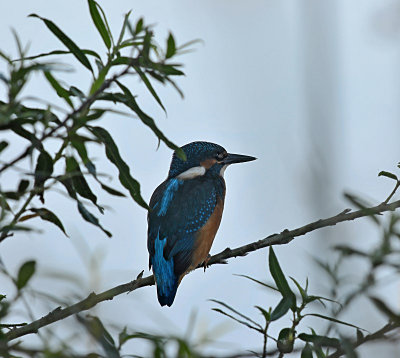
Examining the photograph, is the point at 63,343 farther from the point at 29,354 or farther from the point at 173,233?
the point at 173,233

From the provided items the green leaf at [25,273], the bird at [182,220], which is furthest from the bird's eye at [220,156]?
the green leaf at [25,273]

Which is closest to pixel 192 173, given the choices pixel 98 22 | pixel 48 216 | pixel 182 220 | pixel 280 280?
pixel 182 220

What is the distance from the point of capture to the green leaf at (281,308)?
5.12ft

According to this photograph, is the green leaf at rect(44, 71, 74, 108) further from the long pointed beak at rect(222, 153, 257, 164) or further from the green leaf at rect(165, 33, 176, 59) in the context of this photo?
the long pointed beak at rect(222, 153, 257, 164)

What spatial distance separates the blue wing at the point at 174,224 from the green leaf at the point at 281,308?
7.08 ft

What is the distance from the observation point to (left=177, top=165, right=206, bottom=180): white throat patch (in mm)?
4637

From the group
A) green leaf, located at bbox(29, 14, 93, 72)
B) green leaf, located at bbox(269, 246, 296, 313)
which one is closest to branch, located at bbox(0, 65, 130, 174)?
green leaf, located at bbox(29, 14, 93, 72)

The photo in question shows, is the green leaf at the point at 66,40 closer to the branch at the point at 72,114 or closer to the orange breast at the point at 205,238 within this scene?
the branch at the point at 72,114

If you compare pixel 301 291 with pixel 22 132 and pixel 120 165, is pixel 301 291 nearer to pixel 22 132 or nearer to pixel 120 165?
pixel 120 165

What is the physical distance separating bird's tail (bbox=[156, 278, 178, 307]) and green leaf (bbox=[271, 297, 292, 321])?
2.15 metres

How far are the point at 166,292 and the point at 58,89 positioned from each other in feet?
6.45

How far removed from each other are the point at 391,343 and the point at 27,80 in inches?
35.9

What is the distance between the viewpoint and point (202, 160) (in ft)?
15.9

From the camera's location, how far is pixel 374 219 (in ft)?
3.92
